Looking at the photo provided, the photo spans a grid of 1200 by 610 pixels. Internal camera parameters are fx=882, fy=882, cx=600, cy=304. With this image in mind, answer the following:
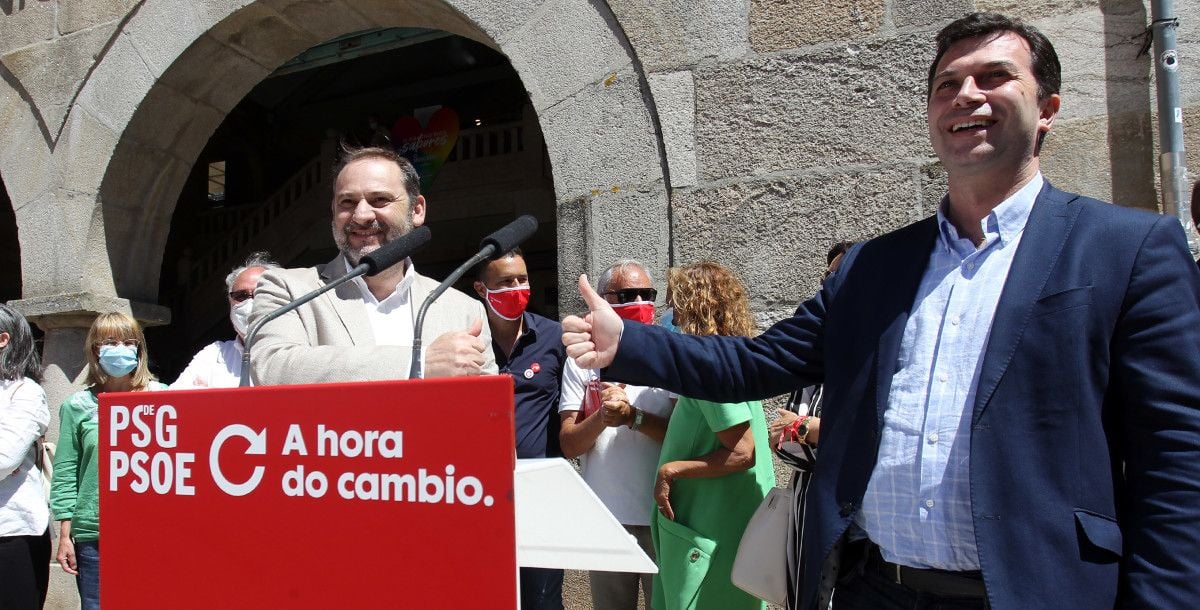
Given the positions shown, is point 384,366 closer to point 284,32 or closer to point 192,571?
point 192,571

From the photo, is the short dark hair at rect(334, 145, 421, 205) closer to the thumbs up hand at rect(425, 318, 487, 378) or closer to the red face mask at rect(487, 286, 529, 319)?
the thumbs up hand at rect(425, 318, 487, 378)

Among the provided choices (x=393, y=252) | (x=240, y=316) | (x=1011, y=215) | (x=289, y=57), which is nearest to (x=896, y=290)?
(x=1011, y=215)

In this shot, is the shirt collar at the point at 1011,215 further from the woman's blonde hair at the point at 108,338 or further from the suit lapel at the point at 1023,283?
the woman's blonde hair at the point at 108,338

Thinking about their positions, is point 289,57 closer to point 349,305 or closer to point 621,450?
point 621,450

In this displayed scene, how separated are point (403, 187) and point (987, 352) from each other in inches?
58.8

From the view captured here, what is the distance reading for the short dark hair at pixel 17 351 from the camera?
11.9 ft

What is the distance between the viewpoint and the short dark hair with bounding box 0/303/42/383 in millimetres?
3629

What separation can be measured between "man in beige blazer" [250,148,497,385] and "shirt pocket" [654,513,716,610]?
891 mm

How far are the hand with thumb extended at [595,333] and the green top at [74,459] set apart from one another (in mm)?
2693

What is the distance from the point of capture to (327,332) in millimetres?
2160

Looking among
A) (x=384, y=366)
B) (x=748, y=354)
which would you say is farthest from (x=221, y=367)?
(x=748, y=354)

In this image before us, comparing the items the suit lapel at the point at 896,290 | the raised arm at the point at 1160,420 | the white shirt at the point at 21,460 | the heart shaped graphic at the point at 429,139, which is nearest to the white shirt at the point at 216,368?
the white shirt at the point at 21,460

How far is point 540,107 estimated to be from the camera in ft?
13.1

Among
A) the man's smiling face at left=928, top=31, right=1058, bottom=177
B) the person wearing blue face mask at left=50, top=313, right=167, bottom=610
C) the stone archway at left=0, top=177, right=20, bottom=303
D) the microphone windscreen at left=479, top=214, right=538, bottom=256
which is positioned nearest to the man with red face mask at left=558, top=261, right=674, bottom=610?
the microphone windscreen at left=479, top=214, right=538, bottom=256
